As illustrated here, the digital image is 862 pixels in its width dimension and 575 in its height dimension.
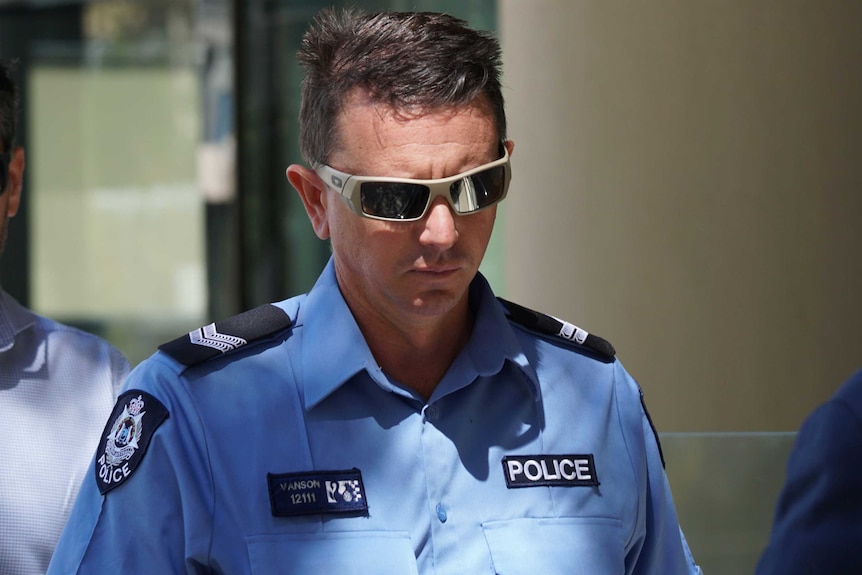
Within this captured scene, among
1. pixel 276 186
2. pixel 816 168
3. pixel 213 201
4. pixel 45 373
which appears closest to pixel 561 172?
pixel 816 168

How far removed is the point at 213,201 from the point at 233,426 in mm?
6904

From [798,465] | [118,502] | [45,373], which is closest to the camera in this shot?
[798,465]

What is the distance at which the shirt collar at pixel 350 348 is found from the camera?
2.10 metres

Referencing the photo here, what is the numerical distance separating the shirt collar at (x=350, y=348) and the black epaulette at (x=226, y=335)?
0.05 m

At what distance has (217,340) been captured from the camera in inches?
84.5

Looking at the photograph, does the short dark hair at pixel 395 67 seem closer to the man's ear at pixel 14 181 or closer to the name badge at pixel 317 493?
the name badge at pixel 317 493

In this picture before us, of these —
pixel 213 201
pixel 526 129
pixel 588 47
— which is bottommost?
pixel 213 201

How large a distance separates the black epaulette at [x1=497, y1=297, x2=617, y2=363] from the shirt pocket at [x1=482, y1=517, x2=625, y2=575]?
1.15 ft

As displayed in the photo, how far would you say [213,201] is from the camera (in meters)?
8.78

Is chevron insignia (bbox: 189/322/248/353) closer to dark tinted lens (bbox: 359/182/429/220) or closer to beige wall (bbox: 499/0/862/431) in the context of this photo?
dark tinted lens (bbox: 359/182/429/220)

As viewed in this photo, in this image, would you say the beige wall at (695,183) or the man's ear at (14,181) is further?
the beige wall at (695,183)

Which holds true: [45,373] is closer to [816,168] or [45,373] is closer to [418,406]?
[418,406]

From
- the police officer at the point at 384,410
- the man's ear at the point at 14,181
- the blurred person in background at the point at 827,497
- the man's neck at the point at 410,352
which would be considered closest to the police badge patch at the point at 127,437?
the police officer at the point at 384,410

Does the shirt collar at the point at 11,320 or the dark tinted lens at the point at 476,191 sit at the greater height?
the dark tinted lens at the point at 476,191
